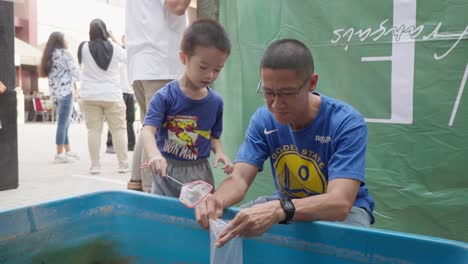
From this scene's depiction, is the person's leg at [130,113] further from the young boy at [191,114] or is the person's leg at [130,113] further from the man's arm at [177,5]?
the young boy at [191,114]

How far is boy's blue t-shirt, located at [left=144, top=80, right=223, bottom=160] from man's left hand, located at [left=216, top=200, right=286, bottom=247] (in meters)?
1.03

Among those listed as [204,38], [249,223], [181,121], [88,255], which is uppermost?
[204,38]

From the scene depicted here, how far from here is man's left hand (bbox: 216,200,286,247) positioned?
1.41 meters

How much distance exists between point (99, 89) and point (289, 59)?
3826 millimetres

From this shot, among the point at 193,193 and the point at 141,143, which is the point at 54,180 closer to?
the point at 141,143

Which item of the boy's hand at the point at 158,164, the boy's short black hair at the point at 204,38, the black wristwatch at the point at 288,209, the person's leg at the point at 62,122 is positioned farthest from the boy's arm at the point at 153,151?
the person's leg at the point at 62,122

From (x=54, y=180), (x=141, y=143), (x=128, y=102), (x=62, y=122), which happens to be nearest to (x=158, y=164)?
(x=141, y=143)

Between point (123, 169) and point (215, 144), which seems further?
point (123, 169)

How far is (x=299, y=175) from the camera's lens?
188 cm

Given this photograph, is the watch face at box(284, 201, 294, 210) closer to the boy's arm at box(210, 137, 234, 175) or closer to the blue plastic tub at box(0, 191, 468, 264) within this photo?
the blue plastic tub at box(0, 191, 468, 264)

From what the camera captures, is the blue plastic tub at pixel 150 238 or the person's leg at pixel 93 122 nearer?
the blue plastic tub at pixel 150 238

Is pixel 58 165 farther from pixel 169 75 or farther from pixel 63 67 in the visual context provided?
pixel 169 75

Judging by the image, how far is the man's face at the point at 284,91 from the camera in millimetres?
1643

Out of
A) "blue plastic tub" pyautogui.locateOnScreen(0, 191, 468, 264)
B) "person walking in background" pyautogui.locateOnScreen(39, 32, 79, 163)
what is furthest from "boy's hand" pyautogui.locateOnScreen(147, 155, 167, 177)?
"person walking in background" pyautogui.locateOnScreen(39, 32, 79, 163)
